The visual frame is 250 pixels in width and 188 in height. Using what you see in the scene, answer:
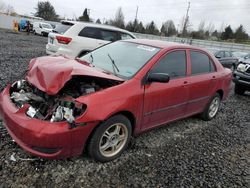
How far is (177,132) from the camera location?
473cm

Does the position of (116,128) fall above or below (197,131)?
above

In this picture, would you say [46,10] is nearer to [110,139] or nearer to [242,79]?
[242,79]

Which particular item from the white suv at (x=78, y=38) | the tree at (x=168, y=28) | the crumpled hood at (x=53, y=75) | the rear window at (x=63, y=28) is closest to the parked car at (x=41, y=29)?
the rear window at (x=63, y=28)

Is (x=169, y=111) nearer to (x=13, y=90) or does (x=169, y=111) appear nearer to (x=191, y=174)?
(x=191, y=174)

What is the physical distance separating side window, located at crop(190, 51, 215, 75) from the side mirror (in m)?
1.29

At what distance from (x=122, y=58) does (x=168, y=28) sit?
239 ft

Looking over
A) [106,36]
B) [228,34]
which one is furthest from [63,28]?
[228,34]

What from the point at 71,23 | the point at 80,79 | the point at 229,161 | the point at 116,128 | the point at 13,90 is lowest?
the point at 229,161

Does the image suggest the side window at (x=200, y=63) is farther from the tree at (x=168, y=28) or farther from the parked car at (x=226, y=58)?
the tree at (x=168, y=28)

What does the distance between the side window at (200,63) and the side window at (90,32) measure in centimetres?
482

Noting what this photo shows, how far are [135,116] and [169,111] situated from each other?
2.84 ft

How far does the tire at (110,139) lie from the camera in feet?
10.4

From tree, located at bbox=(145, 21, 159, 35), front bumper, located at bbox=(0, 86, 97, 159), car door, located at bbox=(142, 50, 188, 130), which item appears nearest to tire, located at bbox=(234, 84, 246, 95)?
car door, located at bbox=(142, 50, 188, 130)

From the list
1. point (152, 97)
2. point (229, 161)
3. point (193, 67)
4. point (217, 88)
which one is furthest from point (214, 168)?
point (217, 88)
